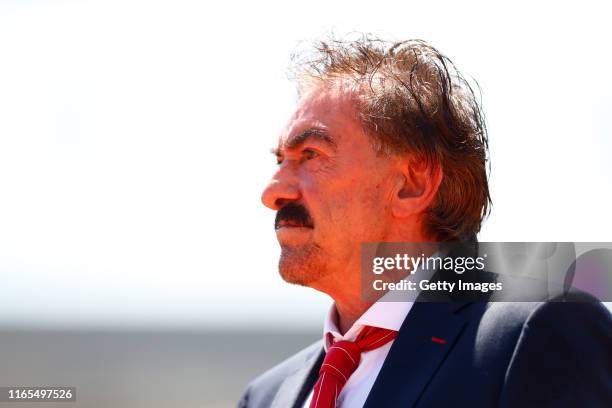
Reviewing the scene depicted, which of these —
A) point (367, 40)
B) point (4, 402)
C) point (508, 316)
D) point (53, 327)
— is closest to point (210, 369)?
point (53, 327)

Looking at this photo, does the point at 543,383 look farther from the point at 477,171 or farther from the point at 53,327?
the point at 53,327

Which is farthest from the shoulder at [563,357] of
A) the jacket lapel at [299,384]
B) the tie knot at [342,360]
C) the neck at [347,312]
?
the jacket lapel at [299,384]

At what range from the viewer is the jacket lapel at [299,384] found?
3.32 metres

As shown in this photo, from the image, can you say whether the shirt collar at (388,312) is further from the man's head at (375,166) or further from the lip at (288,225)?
the lip at (288,225)

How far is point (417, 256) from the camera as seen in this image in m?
3.29

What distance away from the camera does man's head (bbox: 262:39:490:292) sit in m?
3.22

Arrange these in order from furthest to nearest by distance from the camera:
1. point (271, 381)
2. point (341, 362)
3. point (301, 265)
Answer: point (271, 381) → point (301, 265) → point (341, 362)

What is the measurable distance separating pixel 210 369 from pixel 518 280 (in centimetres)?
1092

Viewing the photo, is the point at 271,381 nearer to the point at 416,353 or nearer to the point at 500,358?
the point at 416,353

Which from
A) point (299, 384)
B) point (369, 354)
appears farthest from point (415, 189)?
point (299, 384)

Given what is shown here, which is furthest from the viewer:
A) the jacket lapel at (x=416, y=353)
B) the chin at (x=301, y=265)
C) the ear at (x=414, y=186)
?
the ear at (x=414, y=186)

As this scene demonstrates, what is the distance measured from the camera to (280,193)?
3248 mm

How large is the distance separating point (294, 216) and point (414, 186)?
48cm

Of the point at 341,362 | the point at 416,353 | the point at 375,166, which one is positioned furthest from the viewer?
the point at 375,166
